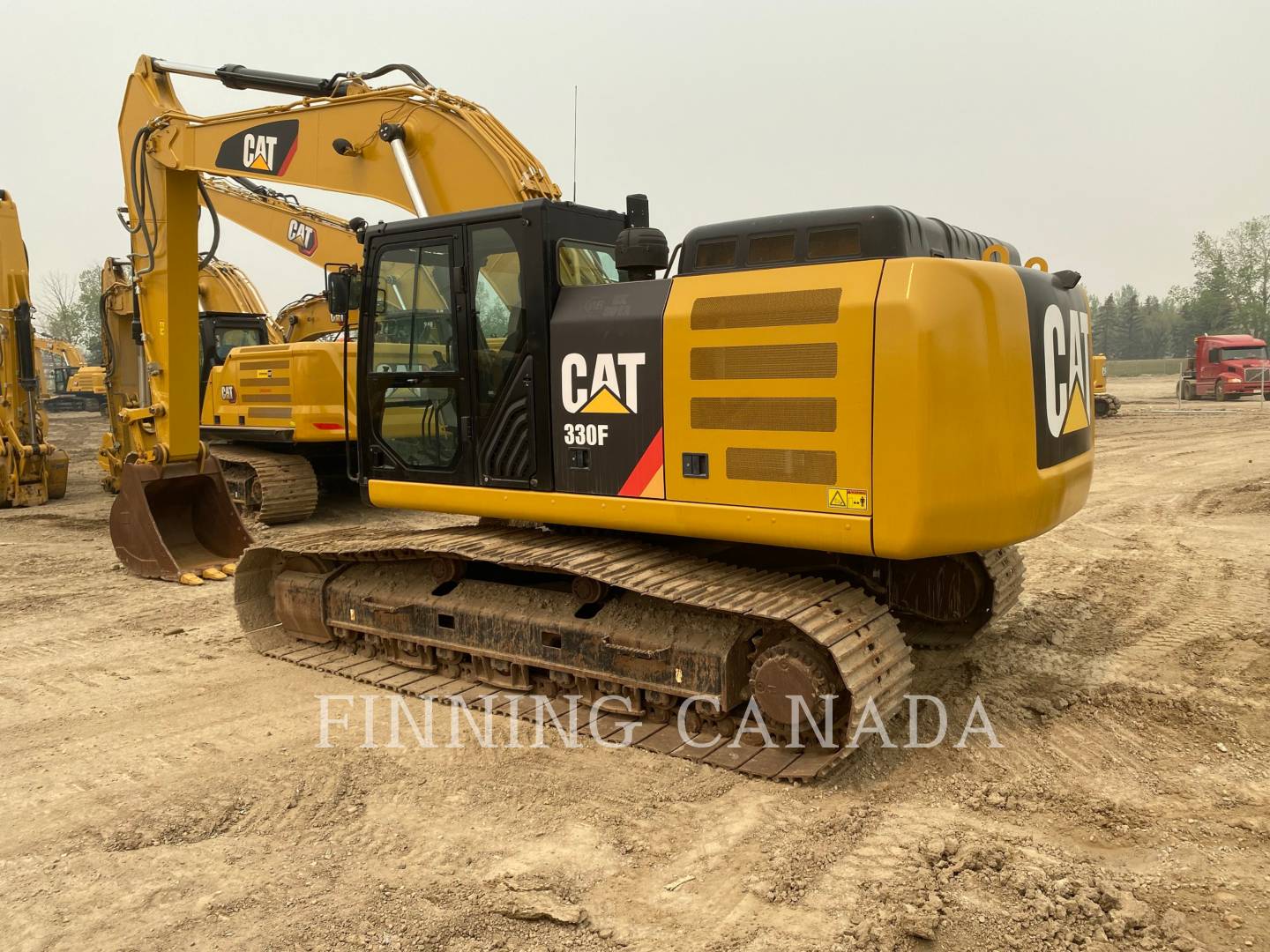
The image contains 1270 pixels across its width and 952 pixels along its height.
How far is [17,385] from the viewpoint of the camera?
1294 cm

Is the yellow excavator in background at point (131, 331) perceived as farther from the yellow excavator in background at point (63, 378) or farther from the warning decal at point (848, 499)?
the yellow excavator in background at point (63, 378)

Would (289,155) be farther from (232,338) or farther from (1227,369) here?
(1227,369)

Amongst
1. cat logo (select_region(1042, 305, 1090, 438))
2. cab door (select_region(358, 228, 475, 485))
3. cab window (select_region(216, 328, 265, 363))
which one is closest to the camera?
cat logo (select_region(1042, 305, 1090, 438))

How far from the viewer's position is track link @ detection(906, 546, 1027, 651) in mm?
5699

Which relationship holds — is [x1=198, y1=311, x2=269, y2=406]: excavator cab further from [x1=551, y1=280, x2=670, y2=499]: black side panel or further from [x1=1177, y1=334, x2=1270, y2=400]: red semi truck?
[x1=1177, y1=334, x2=1270, y2=400]: red semi truck

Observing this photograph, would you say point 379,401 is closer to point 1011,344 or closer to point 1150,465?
point 1011,344

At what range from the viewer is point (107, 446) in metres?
13.9

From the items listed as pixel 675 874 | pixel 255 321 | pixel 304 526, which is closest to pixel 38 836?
pixel 675 874

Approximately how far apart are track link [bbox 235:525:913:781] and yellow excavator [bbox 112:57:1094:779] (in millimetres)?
20

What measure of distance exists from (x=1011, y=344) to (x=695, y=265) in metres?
1.51

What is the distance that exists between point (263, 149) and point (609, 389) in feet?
14.9

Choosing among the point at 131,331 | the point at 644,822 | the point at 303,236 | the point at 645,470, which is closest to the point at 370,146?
the point at 645,470

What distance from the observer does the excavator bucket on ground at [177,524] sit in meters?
8.59

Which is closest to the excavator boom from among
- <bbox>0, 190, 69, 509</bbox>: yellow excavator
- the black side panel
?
the black side panel
